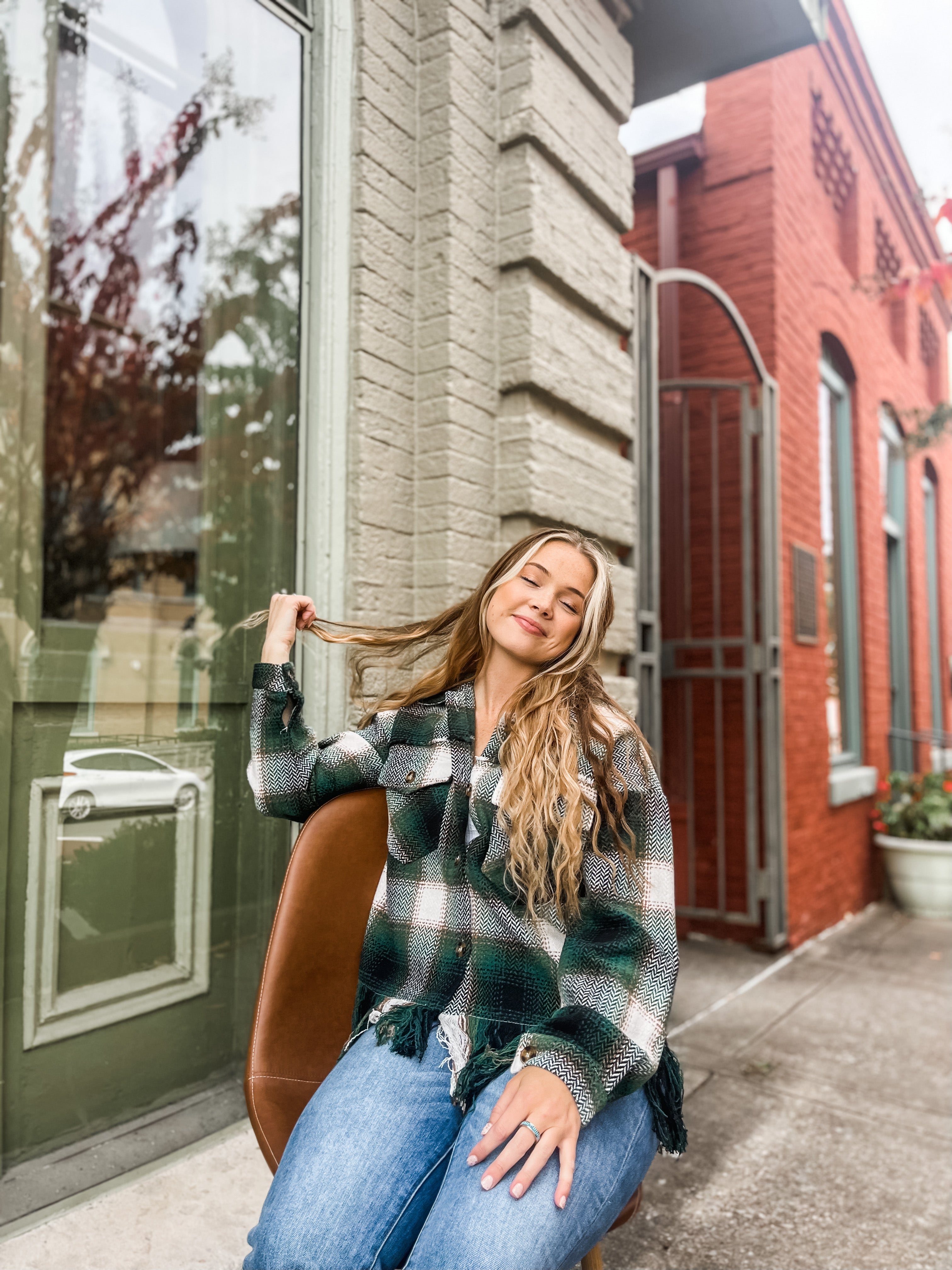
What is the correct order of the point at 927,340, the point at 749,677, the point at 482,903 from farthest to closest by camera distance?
the point at 927,340 < the point at 749,677 < the point at 482,903

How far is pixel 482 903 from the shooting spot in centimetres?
166

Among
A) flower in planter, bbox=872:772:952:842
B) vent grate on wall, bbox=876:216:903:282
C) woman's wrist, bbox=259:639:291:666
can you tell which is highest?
vent grate on wall, bbox=876:216:903:282

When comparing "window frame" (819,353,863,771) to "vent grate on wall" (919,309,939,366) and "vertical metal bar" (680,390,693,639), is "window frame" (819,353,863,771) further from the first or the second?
"vent grate on wall" (919,309,939,366)

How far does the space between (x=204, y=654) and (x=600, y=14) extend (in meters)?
2.80

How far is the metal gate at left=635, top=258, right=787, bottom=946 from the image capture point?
4922mm

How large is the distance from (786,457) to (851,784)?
2212mm

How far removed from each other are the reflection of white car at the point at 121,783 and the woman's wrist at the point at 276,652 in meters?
0.66

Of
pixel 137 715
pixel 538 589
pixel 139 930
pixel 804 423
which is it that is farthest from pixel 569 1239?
pixel 804 423

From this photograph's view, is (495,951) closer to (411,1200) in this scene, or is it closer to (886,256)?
(411,1200)

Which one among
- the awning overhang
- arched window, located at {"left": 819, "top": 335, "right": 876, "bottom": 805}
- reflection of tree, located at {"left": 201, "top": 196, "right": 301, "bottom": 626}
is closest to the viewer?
reflection of tree, located at {"left": 201, "top": 196, "right": 301, "bottom": 626}

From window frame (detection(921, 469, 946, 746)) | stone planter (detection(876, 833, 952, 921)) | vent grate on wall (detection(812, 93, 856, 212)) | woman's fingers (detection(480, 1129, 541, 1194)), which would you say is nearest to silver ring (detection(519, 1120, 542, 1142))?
woman's fingers (detection(480, 1129, 541, 1194))

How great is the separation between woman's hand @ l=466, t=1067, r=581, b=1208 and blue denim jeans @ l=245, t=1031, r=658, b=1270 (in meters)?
0.02

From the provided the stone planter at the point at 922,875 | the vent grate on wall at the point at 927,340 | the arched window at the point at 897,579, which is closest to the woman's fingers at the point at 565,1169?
the stone planter at the point at 922,875

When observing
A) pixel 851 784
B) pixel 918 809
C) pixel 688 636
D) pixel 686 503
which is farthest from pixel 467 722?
pixel 918 809
